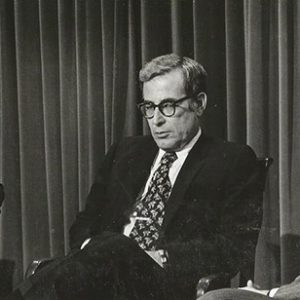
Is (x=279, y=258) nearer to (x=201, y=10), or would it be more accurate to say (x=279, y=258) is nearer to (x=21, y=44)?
(x=201, y=10)

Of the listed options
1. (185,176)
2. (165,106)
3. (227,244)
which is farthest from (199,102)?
(227,244)

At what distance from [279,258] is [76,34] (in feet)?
4.10

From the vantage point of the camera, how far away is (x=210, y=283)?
1.56m

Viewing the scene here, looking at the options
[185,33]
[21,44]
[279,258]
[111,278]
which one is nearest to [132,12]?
[185,33]

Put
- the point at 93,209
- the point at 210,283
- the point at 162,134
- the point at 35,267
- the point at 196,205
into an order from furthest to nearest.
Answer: the point at 93,209 < the point at 162,134 < the point at 196,205 < the point at 35,267 < the point at 210,283

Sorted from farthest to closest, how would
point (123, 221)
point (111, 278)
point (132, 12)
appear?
point (132, 12)
point (123, 221)
point (111, 278)

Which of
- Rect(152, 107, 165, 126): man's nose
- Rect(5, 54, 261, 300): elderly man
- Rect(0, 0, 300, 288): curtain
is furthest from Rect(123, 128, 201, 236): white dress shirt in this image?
Rect(0, 0, 300, 288): curtain

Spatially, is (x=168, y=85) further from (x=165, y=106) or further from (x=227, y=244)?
(x=227, y=244)

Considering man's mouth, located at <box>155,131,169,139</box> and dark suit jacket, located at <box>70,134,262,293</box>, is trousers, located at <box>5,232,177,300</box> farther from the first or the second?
man's mouth, located at <box>155,131,169,139</box>

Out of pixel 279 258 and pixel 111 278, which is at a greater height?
pixel 111 278

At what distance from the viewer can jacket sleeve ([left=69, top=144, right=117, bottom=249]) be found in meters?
2.06

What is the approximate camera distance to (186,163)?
200cm

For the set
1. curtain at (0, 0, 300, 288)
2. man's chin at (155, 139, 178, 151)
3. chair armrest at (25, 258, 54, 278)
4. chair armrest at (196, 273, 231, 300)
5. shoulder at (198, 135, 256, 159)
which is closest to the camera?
chair armrest at (196, 273, 231, 300)

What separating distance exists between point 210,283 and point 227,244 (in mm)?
Result: 251
